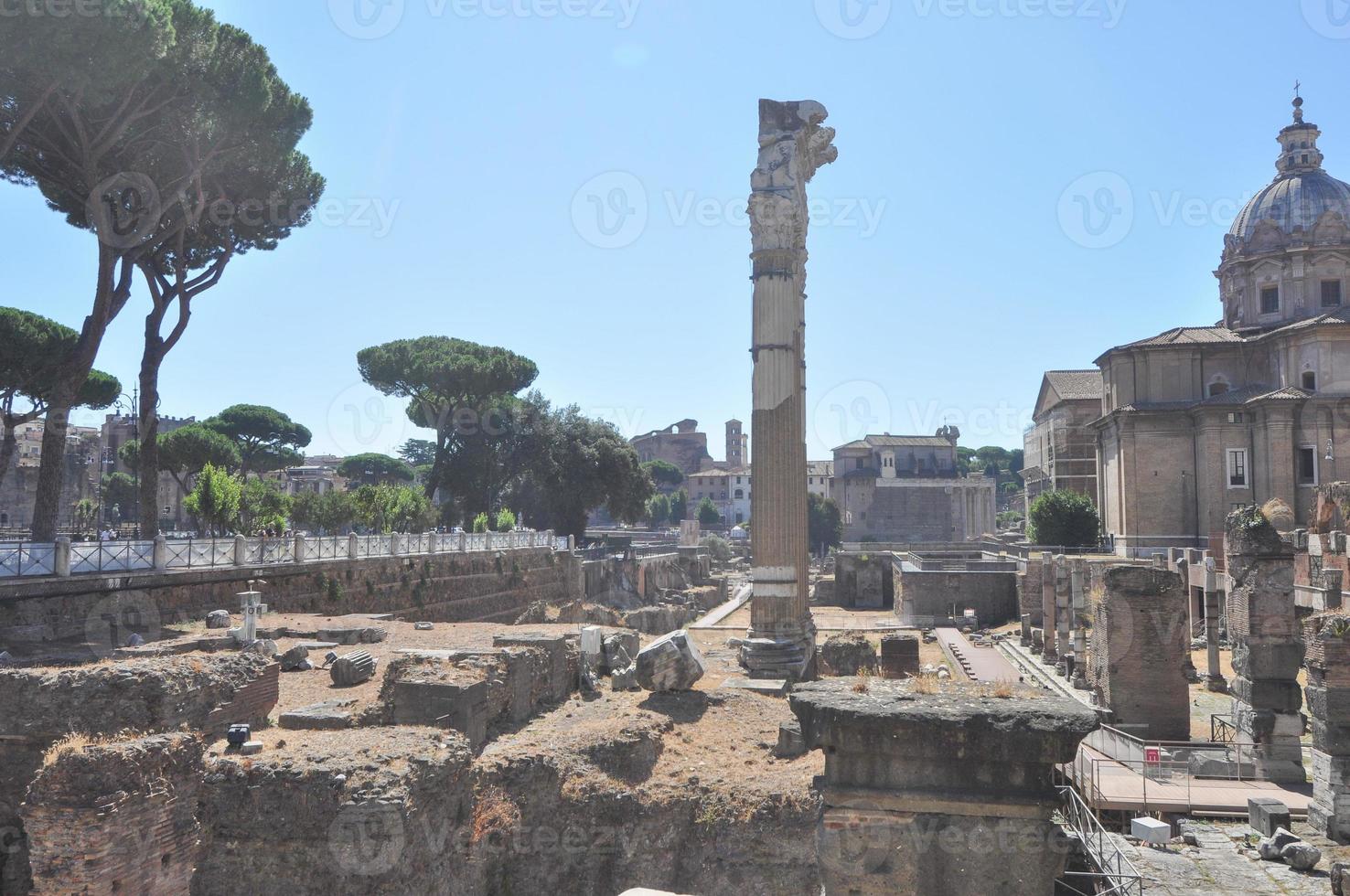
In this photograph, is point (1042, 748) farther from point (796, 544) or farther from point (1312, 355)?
point (1312, 355)

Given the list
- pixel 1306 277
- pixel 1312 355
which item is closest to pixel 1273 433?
pixel 1312 355

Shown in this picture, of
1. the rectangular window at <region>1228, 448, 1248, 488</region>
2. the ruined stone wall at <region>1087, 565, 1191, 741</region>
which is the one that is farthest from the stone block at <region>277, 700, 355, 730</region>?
the rectangular window at <region>1228, 448, 1248, 488</region>

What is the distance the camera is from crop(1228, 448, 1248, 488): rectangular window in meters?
35.2

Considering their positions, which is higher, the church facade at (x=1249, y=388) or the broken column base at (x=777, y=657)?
the church facade at (x=1249, y=388)

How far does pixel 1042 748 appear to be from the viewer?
4.57 meters

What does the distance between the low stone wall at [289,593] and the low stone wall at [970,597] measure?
1310cm

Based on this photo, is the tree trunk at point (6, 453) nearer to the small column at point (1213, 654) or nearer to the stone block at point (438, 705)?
the stone block at point (438, 705)

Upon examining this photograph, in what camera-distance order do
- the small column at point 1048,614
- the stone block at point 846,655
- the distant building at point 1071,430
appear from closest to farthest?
1. the stone block at point 846,655
2. the small column at point 1048,614
3. the distant building at point 1071,430

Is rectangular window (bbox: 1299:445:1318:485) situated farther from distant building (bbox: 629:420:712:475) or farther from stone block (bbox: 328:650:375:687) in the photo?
Result: distant building (bbox: 629:420:712:475)

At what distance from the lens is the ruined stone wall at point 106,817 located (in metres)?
5.12

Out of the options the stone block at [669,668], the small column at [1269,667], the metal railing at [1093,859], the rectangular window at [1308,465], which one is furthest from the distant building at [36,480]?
the rectangular window at [1308,465]

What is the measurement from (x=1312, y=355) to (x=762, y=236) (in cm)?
2855

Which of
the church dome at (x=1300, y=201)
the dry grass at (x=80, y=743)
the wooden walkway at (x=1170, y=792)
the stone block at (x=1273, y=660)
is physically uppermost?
the church dome at (x=1300, y=201)

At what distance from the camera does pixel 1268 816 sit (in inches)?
376
